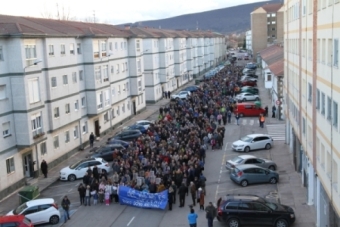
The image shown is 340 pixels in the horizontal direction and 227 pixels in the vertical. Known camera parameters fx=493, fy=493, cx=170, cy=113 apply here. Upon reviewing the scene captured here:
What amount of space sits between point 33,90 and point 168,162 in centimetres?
1006

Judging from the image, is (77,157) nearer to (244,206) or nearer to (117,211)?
(117,211)

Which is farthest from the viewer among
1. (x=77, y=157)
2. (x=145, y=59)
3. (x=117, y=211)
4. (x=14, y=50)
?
(x=145, y=59)

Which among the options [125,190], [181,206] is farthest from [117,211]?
[181,206]

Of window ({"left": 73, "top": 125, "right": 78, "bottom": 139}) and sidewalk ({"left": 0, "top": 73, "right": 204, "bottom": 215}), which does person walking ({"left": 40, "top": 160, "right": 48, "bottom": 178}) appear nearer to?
sidewalk ({"left": 0, "top": 73, "right": 204, "bottom": 215})

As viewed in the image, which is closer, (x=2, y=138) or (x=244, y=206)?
(x=244, y=206)

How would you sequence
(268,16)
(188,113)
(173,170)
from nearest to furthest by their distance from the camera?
(173,170) < (188,113) < (268,16)

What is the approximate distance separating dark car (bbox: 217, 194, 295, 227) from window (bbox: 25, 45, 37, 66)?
16698 mm

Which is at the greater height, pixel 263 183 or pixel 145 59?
pixel 145 59

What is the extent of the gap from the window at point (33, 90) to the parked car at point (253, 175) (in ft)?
45.6

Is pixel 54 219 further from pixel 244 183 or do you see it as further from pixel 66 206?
pixel 244 183

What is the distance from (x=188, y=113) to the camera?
49062 mm

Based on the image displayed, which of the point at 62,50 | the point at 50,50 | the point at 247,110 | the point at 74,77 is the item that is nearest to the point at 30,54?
the point at 50,50

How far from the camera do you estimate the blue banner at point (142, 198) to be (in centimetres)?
2572

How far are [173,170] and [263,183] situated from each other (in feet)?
18.3
